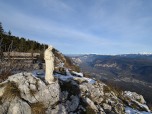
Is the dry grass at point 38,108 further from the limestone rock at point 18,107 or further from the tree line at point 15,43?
the tree line at point 15,43

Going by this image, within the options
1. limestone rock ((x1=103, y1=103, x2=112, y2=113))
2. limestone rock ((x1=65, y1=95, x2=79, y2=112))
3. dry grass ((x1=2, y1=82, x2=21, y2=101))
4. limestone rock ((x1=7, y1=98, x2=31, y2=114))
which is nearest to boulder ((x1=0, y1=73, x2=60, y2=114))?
limestone rock ((x1=7, y1=98, x2=31, y2=114))

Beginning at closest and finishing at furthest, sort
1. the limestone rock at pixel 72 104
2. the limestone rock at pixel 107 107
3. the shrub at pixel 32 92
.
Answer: the shrub at pixel 32 92
the limestone rock at pixel 72 104
the limestone rock at pixel 107 107

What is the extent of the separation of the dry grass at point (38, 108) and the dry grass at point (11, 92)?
129 cm

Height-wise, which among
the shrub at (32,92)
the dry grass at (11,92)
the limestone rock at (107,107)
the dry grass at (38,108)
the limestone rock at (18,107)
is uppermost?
the dry grass at (11,92)

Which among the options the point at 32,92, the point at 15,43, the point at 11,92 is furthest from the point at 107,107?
the point at 15,43

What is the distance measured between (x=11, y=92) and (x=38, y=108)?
6.83ft

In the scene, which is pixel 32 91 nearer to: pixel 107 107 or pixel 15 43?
pixel 107 107

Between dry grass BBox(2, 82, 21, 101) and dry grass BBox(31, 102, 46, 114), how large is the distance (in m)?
1.29

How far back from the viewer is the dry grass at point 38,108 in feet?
15.1

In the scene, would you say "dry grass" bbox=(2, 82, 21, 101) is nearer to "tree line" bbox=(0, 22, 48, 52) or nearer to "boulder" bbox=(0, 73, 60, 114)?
"boulder" bbox=(0, 73, 60, 114)

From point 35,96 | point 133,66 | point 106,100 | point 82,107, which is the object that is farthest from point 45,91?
point 133,66

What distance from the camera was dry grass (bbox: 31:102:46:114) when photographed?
4605mm

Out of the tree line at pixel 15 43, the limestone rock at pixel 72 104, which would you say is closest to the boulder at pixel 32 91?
the limestone rock at pixel 72 104

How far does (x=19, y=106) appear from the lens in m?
4.30
